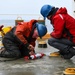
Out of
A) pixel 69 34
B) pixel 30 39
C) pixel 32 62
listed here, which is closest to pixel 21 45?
pixel 30 39

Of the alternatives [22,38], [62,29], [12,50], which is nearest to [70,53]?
[62,29]

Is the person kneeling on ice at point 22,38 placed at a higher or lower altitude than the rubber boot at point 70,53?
higher

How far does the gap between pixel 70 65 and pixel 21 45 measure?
1384 millimetres

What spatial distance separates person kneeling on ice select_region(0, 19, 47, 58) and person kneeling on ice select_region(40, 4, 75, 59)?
0.94 ft

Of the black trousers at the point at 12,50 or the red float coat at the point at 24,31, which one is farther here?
the black trousers at the point at 12,50

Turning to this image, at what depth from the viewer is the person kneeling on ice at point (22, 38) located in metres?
6.57

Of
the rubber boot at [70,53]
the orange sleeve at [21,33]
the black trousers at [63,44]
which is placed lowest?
the rubber boot at [70,53]

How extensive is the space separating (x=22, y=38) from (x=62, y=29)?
0.89 m

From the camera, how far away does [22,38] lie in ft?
21.4

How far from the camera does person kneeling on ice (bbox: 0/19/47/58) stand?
657 cm

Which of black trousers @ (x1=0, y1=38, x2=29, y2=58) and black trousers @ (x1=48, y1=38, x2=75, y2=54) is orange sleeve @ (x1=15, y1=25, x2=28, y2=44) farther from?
black trousers @ (x1=48, y1=38, x2=75, y2=54)

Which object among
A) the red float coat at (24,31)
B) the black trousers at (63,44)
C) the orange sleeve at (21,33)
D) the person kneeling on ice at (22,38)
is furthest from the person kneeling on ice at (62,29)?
the orange sleeve at (21,33)

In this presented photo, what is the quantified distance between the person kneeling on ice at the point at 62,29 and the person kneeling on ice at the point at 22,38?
0.94ft

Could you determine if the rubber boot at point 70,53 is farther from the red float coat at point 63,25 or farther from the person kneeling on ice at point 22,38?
the person kneeling on ice at point 22,38
